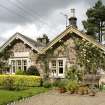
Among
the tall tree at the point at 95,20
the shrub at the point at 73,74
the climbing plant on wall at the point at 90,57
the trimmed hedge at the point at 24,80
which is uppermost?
the tall tree at the point at 95,20

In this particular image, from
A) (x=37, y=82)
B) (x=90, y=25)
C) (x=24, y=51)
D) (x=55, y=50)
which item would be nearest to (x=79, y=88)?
(x=37, y=82)

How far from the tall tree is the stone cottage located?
2158cm

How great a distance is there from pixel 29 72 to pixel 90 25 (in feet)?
84.8

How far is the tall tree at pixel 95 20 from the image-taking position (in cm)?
5719

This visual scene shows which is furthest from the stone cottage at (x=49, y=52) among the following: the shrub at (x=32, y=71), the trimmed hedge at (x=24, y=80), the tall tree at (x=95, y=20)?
the tall tree at (x=95, y=20)

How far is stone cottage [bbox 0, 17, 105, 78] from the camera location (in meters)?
34.2

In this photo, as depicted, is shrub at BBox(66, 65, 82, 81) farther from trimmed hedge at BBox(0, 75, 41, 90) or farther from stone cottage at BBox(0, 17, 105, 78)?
trimmed hedge at BBox(0, 75, 41, 90)

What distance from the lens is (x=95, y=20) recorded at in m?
58.5

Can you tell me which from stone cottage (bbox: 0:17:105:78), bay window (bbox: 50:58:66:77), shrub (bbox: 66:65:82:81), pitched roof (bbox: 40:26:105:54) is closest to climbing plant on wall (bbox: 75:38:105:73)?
pitched roof (bbox: 40:26:105:54)

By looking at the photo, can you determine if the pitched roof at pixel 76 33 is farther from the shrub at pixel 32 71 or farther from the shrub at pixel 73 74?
the shrub at pixel 73 74

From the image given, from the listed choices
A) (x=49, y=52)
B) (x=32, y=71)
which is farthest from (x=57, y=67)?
(x=32, y=71)

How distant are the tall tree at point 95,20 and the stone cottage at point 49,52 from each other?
2158 cm

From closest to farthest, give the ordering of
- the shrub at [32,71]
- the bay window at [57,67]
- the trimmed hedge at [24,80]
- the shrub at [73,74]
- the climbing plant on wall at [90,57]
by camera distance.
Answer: the shrub at [73,74]
the trimmed hedge at [24,80]
the climbing plant on wall at [90,57]
the bay window at [57,67]
the shrub at [32,71]

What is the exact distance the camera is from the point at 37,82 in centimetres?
3231
